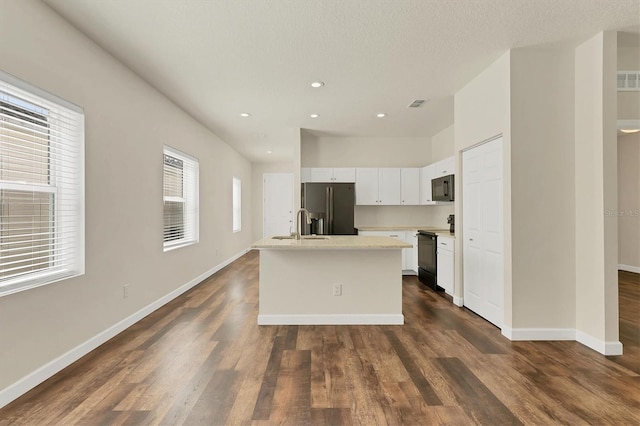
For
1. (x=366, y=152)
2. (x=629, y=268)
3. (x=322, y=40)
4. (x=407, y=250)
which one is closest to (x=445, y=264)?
(x=407, y=250)

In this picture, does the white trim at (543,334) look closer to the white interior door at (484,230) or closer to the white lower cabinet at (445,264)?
the white interior door at (484,230)

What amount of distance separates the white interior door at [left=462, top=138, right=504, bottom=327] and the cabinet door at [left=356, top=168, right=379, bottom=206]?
2186 millimetres

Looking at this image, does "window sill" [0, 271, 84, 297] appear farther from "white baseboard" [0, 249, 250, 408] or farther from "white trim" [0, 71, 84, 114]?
"white trim" [0, 71, 84, 114]

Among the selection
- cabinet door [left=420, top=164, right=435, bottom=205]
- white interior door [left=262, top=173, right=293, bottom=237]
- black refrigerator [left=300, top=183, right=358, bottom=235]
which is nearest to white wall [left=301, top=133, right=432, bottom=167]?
cabinet door [left=420, top=164, right=435, bottom=205]

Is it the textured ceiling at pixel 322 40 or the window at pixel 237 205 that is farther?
the window at pixel 237 205

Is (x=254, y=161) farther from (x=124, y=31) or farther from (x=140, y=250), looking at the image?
(x=124, y=31)

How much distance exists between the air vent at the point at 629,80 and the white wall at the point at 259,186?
7.22 m

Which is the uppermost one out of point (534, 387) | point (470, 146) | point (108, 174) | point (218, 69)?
point (218, 69)

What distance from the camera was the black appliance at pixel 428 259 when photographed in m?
4.68

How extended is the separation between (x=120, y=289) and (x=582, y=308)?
4.35 meters

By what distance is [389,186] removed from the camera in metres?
5.96

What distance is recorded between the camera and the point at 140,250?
136 inches

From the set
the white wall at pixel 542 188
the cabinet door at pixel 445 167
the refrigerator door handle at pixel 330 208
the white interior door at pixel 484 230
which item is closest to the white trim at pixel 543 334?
the white wall at pixel 542 188

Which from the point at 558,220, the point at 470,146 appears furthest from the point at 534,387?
the point at 470,146
